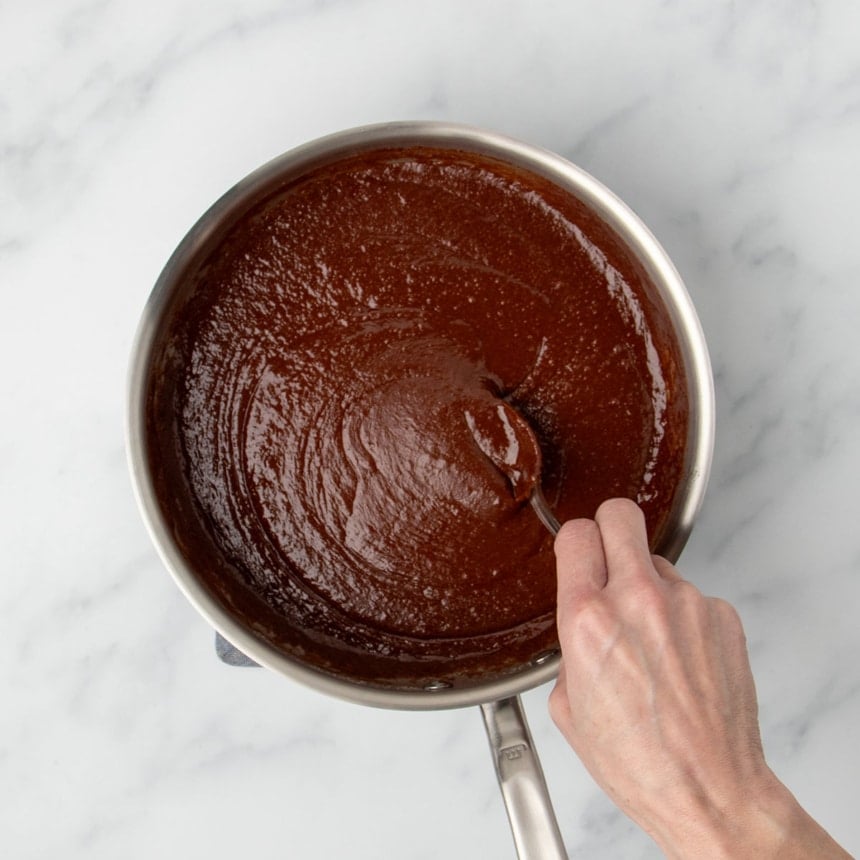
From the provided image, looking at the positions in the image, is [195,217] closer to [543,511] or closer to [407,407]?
[407,407]

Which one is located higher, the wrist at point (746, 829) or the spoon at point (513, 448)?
the spoon at point (513, 448)

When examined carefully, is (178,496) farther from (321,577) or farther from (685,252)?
(685,252)

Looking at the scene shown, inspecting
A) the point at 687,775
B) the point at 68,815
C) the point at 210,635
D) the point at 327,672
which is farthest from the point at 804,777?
the point at 68,815

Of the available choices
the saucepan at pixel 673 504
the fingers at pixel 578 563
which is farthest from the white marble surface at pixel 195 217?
the fingers at pixel 578 563

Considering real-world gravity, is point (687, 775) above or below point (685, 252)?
below

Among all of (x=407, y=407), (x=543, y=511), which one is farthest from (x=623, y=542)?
(x=407, y=407)

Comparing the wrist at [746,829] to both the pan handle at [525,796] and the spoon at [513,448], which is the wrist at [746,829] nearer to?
the pan handle at [525,796]

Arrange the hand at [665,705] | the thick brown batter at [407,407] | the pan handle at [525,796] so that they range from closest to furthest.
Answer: the hand at [665,705], the pan handle at [525,796], the thick brown batter at [407,407]
